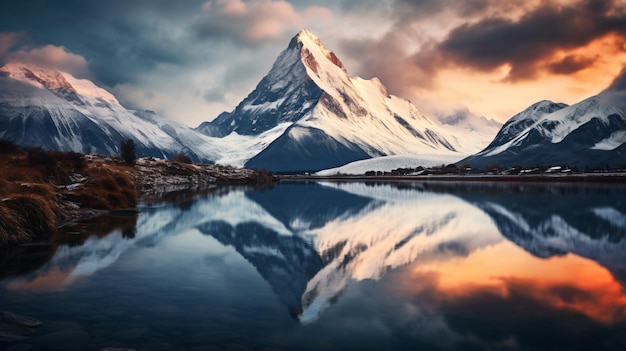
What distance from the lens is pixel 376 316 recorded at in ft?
36.0

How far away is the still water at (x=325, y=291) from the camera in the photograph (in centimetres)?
955

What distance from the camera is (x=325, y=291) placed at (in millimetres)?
13453

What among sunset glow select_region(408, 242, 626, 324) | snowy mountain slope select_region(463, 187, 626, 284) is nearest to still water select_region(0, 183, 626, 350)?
sunset glow select_region(408, 242, 626, 324)

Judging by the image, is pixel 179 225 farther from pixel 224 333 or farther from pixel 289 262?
pixel 224 333

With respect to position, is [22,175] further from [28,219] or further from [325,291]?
[325,291]

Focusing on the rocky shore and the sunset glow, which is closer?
the sunset glow

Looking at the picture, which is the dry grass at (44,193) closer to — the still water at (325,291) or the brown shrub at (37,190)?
the brown shrub at (37,190)

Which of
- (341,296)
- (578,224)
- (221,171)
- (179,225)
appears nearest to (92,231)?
(179,225)

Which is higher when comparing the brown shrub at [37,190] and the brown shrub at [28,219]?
the brown shrub at [37,190]

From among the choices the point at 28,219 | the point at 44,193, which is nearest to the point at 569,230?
the point at 28,219

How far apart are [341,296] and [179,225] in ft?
64.2

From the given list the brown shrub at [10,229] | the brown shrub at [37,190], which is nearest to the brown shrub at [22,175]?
the brown shrub at [37,190]

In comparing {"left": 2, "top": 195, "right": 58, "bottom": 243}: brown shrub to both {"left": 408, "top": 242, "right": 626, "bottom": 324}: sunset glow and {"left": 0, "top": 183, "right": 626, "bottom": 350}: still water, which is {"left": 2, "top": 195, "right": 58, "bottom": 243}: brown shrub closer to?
{"left": 0, "top": 183, "right": 626, "bottom": 350}: still water

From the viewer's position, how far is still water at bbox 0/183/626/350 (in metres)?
9.55
